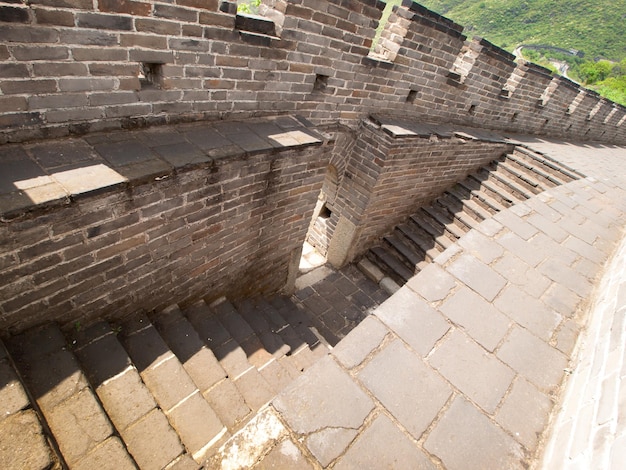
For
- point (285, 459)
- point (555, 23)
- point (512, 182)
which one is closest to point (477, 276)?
point (285, 459)


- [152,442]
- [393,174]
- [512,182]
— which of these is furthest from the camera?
[512,182]

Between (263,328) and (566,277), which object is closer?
(566,277)

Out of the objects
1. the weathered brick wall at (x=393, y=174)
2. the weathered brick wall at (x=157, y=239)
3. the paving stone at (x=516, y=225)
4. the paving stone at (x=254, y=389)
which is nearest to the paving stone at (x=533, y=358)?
the paving stone at (x=516, y=225)

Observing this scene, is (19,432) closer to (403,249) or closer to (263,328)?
(263,328)

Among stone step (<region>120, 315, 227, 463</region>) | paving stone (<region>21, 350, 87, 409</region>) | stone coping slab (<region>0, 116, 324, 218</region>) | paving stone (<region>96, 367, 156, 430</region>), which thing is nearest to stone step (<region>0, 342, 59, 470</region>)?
paving stone (<region>21, 350, 87, 409</region>)

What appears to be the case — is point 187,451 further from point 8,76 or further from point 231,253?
point 8,76

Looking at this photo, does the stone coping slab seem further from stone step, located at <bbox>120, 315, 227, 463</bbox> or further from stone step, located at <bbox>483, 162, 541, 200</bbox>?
stone step, located at <bbox>483, 162, 541, 200</bbox>

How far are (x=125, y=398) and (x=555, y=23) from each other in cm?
6473

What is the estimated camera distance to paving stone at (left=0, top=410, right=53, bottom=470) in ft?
4.85

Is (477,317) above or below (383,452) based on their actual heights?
above

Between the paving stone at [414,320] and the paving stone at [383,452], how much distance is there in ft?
1.56

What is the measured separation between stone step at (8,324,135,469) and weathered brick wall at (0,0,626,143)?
1330mm

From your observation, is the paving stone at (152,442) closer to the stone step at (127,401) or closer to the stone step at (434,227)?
the stone step at (127,401)

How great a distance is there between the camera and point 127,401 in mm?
2125
